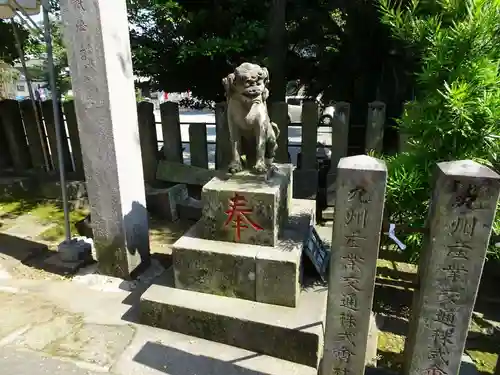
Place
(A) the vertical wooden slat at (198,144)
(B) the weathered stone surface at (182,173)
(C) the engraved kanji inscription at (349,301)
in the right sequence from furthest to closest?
(B) the weathered stone surface at (182,173), (A) the vertical wooden slat at (198,144), (C) the engraved kanji inscription at (349,301)

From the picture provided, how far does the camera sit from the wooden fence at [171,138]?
18.7 ft

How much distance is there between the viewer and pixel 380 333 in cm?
378

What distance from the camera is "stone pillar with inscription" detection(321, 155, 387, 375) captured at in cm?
221

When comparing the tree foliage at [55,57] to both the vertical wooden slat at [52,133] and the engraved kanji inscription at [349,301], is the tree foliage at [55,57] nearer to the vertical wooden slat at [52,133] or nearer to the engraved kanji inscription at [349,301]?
the vertical wooden slat at [52,133]

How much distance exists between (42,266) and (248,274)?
292cm

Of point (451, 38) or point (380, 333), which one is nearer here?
point (451, 38)

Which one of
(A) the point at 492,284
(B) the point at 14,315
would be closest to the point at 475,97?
(A) the point at 492,284

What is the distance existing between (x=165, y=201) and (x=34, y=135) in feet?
10.00

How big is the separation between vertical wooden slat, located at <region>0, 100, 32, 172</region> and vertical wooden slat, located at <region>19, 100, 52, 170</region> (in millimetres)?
148

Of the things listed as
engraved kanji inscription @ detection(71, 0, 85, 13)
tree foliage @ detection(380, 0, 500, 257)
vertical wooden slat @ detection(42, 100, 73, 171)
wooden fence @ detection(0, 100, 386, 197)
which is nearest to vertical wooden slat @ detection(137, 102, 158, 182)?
wooden fence @ detection(0, 100, 386, 197)

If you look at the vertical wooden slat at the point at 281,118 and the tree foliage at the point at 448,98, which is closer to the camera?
the tree foliage at the point at 448,98

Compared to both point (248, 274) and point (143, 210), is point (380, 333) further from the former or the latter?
point (143, 210)

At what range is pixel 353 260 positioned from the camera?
2.42 meters

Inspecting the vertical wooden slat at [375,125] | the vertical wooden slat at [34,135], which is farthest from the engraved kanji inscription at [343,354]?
the vertical wooden slat at [34,135]
